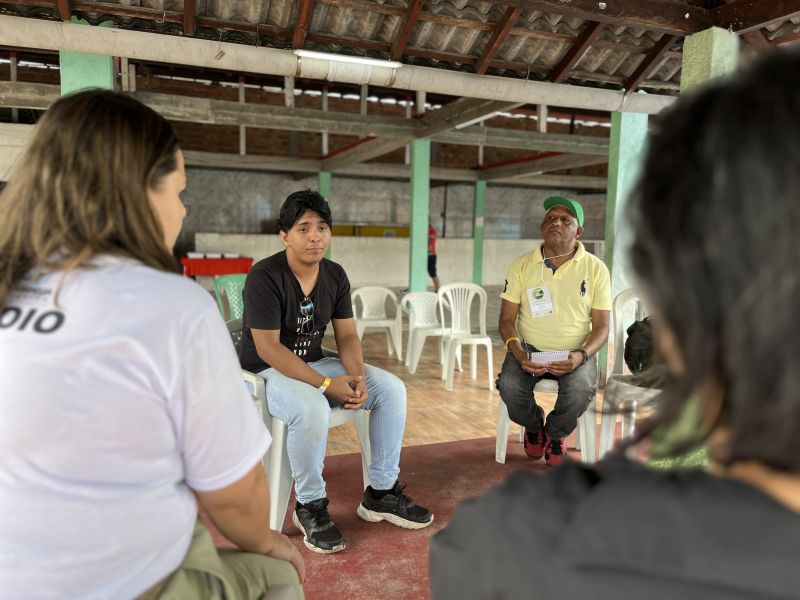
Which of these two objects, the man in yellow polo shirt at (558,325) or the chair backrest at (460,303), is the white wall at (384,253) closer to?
the chair backrest at (460,303)

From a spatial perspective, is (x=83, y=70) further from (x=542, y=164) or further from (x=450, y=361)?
(x=542, y=164)

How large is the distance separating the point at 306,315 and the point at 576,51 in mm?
2461

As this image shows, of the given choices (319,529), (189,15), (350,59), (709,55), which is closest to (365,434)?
(319,529)

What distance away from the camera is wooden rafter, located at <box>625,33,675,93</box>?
3.52 m

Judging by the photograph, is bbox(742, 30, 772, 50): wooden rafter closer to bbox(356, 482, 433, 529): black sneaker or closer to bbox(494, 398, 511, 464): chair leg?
bbox(494, 398, 511, 464): chair leg

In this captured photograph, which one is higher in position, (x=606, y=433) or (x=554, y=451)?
(x=606, y=433)

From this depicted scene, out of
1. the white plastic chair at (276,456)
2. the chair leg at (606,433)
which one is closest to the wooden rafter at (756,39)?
the chair leg at (606,433)

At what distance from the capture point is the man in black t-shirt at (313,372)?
2.18 meters

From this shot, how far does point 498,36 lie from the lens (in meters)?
3.39

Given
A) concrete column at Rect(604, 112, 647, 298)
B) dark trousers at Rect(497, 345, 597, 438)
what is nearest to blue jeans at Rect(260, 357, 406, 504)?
dark trousers at Rect(497, 345, 597, 438)

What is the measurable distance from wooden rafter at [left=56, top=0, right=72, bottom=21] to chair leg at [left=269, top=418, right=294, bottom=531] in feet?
7.88

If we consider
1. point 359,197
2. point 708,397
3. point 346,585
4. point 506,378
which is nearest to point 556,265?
point 506,378

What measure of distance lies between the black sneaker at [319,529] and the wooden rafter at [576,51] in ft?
9.68

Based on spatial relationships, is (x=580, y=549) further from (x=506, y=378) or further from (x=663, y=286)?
(x=506, y=378)
